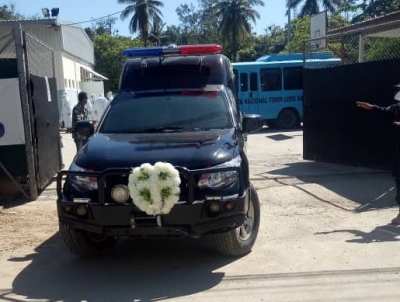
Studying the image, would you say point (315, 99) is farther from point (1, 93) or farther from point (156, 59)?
point (1, 93)

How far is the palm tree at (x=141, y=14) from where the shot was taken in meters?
59.0

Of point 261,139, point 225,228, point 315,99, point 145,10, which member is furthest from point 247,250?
point 145,10

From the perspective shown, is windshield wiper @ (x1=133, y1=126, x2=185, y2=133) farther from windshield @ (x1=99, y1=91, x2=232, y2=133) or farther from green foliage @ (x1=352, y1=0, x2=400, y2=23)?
green foliage @ (x1=352, y1=0, x2=400, y2=23)

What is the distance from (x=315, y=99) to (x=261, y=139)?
7199 mm

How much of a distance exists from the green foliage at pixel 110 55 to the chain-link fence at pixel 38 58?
133 feet

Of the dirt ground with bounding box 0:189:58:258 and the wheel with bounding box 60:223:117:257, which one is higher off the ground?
the wheel with bounding box 60:223:117:257

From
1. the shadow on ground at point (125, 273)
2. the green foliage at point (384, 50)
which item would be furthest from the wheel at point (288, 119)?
the shadow on ground at point (125, 273)

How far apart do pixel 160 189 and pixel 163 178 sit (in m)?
0.11

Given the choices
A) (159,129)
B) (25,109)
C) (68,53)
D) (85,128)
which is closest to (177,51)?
(85,128)

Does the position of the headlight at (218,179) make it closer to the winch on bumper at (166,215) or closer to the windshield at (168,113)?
the winch on bumper at (166,215)

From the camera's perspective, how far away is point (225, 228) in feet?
17.4

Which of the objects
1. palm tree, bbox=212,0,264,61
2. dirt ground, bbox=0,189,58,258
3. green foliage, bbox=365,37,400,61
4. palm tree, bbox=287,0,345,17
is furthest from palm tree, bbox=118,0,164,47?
dirt ground, bbox=0,189,58,258

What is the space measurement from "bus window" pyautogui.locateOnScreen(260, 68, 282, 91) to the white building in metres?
12.2

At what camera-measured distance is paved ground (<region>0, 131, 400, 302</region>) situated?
4.99m
